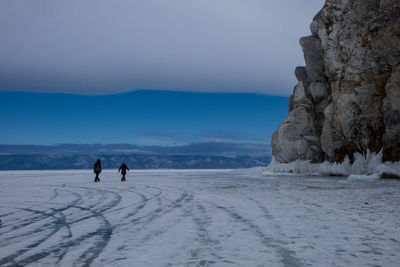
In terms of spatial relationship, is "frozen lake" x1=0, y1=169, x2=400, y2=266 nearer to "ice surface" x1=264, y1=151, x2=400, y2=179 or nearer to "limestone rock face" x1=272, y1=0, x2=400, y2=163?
"ice surface" x1=264, y1=151, x2=400, y2=179

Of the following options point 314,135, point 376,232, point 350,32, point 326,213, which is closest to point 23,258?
point 376,232

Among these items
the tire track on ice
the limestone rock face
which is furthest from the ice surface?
the tire track on ice

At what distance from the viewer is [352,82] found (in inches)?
1339

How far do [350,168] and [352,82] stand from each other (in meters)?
8.75

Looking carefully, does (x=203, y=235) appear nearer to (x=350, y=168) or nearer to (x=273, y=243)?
(x=273, y=243)

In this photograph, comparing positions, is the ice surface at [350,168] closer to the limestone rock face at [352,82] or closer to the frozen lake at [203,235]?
the limestone rock face at [352,82]

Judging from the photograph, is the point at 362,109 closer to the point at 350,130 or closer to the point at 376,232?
the point at 350,130

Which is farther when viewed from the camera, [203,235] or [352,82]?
[352,82]

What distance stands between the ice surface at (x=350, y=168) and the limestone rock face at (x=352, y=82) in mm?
913

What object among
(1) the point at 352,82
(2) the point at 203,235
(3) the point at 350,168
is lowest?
(2) the point at 203,235

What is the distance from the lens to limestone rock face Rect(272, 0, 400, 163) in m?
30.0

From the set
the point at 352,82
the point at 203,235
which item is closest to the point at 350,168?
the point at 352,82

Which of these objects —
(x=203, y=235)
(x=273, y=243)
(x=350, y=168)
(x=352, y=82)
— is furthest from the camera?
(x=352, y=82)

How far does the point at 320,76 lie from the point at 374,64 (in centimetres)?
1092
